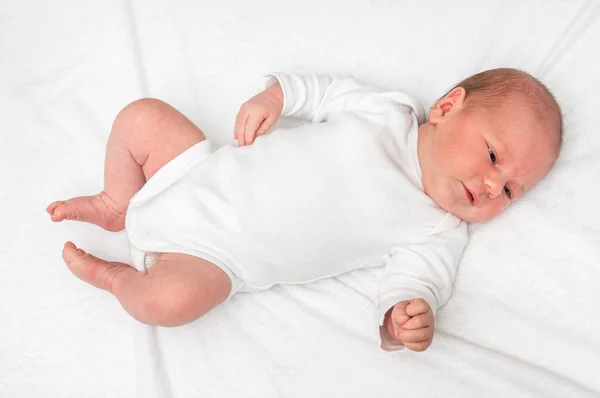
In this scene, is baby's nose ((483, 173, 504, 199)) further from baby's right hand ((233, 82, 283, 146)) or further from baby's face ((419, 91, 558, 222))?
baby's right hand ((233, 82, 283, 146))

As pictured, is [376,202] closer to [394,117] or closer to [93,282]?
[394,117]

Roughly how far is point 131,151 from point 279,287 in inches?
15.9

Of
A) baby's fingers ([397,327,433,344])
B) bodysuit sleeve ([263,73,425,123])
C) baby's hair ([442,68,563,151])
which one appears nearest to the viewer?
baby's fingers ([397,327,433,344])

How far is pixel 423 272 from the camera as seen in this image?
1196mm

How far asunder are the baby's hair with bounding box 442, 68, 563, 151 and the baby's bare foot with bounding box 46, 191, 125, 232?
0.74 metres

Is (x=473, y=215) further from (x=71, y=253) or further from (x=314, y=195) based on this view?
(x=71, y=253)

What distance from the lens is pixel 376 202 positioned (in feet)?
3.98

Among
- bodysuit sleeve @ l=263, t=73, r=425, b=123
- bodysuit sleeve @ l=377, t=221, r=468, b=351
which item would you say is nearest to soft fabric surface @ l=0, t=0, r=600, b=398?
bodysuit sleeve @ l=377, t=221, r=468, b=351

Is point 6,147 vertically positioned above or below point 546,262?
below

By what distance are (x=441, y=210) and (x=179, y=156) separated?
0.53m

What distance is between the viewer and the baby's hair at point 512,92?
1.18 m

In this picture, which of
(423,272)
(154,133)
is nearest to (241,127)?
(154,133)

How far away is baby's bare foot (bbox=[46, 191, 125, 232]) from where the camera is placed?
1.23m

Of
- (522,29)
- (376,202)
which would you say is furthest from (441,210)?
(522,29)
